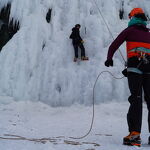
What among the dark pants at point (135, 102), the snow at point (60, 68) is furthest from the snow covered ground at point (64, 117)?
the dark pants at point (135, 102)

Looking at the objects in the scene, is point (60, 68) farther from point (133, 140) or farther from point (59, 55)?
point (133, 140)

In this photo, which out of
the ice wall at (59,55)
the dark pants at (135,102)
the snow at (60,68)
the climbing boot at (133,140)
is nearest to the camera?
the climbing boot at (133,140)

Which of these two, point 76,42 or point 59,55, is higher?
point 76,42

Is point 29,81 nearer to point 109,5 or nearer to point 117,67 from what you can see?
point 117,67

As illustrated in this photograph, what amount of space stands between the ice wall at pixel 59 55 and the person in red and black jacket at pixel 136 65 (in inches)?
149

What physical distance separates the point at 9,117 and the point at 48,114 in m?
1.06

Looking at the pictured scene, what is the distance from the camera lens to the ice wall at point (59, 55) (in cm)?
698

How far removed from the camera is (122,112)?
640cm

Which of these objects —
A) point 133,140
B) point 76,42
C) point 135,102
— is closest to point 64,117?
point 76,42

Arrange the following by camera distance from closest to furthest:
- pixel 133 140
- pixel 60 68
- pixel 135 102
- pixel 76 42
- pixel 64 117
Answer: pixel 133 140 → pixel 135 102 → pixel 64 117 → pixel 60 68 → pixel 76 42

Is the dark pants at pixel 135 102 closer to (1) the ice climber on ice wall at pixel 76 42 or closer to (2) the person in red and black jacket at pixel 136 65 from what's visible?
(2) the person in red and black jacket at pixel 136 65

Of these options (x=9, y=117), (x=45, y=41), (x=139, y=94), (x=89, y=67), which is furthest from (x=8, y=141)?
(x=45, y=41)

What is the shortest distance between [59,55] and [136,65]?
15.3 ft

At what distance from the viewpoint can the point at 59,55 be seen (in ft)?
24.7
